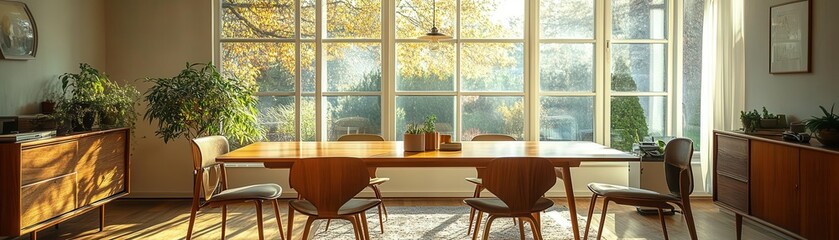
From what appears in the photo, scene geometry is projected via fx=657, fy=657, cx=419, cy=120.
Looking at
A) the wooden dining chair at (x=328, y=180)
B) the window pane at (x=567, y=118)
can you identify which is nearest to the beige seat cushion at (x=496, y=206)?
the wooden dining chair at (x=328, y=180)

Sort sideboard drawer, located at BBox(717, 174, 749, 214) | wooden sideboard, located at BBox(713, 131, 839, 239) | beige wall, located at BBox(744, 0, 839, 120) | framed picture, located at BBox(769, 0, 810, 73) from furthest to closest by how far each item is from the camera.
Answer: framed picture, located at BBox(769, 0, 810, 73) < sideboard drawer, located at BBox(717, 174, 749, 214) < beige wall, located at BBox(744, 0, 839, 120) < wooden sideboard, located at BBox(713, 131, 839, 239)

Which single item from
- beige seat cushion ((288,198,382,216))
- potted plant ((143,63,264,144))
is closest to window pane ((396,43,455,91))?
potted plant ((143,63,264,144))

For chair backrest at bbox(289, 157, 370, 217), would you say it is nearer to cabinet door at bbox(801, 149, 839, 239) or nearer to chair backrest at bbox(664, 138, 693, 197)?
chair backrest at bbox(664, 138, 693, 197)

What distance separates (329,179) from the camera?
11.6ft

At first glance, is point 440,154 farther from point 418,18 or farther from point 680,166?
point 418,18

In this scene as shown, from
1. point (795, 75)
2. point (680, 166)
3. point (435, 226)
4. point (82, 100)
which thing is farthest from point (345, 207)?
point (795, 75)

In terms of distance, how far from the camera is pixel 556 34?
6906 mm

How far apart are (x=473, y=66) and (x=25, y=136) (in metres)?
4.16

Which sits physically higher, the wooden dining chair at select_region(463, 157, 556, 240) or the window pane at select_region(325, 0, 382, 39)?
the window pane at select_region(325, 0, 382, 39)

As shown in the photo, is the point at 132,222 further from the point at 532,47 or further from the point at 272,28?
the point at 532,47

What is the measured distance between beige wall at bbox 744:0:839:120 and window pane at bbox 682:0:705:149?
1151 mm

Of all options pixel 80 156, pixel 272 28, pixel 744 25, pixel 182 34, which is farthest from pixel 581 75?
pixel 80 156

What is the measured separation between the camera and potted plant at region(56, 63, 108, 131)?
5012 mm

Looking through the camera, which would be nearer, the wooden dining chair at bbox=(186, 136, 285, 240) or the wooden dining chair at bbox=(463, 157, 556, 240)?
the wooden dining chair at bbox=(463, 157, 556, 240)
